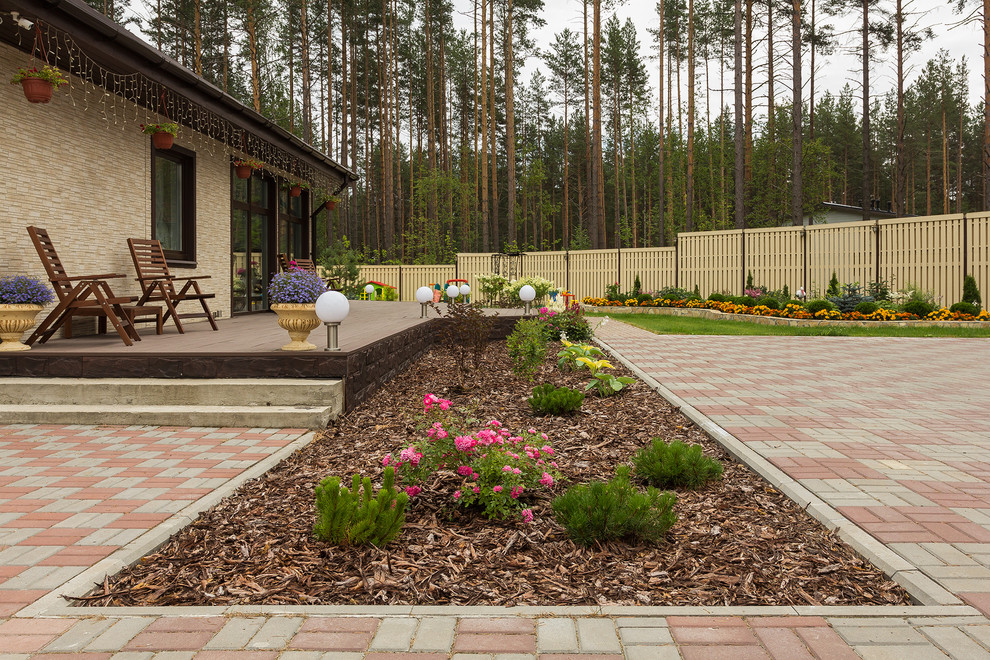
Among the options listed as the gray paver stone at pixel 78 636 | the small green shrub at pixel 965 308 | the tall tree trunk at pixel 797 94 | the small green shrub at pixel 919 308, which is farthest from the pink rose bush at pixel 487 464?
the tall tree trunk at pixel 797 94

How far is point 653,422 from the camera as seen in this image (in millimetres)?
4828

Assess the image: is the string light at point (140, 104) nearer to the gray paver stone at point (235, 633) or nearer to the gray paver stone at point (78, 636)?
the gray paver stone at point (78, 636)

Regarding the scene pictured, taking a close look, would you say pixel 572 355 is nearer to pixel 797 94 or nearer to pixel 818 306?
pixel 818 306

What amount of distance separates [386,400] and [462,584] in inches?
137

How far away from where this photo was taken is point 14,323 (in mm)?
5340

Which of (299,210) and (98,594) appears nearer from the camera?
(98,594)

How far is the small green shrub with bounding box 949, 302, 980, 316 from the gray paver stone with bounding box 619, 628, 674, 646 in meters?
14.9

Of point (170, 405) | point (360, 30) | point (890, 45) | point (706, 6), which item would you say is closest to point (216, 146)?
point (170, 405)

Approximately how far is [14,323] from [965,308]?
16177 mm

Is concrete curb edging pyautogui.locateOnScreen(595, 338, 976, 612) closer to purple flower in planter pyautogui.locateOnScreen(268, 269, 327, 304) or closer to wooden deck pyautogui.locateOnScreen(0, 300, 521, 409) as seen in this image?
wooden deck pyautogui.locateOnScreen(0, 300, 521, 409)

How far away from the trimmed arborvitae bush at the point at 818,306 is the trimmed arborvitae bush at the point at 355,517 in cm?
1372

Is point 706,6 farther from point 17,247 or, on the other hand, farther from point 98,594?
point 98,594

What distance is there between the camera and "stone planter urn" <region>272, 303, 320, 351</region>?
5.21 metres

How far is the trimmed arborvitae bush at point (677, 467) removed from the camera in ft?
11.1
